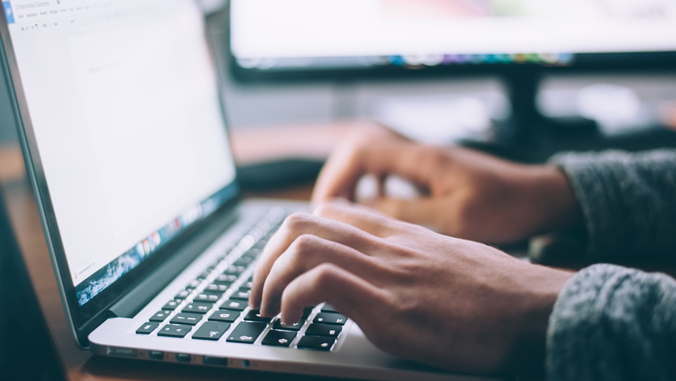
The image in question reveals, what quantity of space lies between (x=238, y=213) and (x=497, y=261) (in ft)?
1.14

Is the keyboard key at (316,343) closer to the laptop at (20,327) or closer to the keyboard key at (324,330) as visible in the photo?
the keyboard key at (324,330)

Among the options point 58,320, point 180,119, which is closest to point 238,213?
point 180,119

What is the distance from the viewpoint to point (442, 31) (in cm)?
75

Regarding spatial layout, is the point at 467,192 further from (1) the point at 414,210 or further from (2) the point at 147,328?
(2) the point at 147,328

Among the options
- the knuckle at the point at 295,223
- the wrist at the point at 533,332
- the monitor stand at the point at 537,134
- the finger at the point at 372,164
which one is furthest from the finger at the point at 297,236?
the monitor stand at the point at 537,134

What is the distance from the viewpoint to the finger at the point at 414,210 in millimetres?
531

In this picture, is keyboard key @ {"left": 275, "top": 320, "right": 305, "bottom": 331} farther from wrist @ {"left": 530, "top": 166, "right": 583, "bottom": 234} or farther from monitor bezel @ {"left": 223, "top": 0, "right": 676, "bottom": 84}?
monitor bezel @ {"left": 223, "top": 0, "right": 676, "bottom": 84}

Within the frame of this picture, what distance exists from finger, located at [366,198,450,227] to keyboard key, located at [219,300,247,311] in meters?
0.21

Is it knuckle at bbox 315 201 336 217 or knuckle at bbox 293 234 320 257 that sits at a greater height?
knuckle at bbox 293 234 320 257

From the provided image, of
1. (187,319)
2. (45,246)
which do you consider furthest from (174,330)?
(45,246)

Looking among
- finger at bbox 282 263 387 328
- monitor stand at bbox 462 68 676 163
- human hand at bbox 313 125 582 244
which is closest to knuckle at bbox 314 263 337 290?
finger at bbox 282 263 387 328

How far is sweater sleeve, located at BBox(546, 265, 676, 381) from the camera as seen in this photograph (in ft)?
0.94

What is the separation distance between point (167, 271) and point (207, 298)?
0.22 feet

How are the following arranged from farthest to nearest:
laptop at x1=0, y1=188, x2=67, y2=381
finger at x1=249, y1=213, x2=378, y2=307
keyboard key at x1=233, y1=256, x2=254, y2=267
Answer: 1. keyboard key at x1=233, y1=256, x2=254, y2=267
2. finger at x1=249, y1=213, x2=378, y2=307
3. laptop at x1=0, y1=188, x2=67, y2=381
